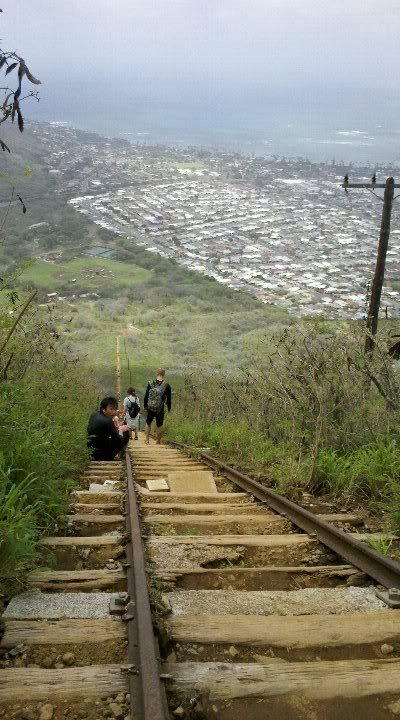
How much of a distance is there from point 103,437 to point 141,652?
22.7 feet

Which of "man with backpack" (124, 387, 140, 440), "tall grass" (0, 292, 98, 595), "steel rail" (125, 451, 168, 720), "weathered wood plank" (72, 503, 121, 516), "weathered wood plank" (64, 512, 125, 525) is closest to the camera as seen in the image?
"steel rail" (125, 451, 168, 720)

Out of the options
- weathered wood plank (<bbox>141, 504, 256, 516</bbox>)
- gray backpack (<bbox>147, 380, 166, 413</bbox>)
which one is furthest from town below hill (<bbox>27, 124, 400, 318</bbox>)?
weathered wood plank (<bbox>141, 504, 256, 516</bbox>)

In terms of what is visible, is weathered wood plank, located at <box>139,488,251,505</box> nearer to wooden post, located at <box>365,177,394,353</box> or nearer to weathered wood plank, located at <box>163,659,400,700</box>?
weathered wood plank, located at <box>163,659,400,700</box>

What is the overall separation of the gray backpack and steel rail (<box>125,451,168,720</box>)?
8011 millimetres

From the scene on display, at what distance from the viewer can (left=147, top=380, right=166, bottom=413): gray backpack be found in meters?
12.0

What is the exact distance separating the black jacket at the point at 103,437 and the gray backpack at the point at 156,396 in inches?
87.4

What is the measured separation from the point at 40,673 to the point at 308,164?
354 feet

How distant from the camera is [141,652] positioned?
102 inches

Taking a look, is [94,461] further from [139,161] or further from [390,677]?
[139,161]

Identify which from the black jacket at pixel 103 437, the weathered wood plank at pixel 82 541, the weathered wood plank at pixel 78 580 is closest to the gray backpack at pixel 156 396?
the black jacket at pixel 103 437

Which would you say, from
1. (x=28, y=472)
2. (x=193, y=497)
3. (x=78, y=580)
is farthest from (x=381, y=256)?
(x=78, y=580)

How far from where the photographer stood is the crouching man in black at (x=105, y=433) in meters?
8.84

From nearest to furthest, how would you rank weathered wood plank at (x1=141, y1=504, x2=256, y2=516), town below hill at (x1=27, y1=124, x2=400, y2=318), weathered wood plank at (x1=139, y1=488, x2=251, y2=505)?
weathered wood plank at (x1=141, y1=504, x2=256, y2=516) < weathered wood plank at (x1=139, y1=488, x2=251, y2=505) < town below hill at (x1=27, y1=124, x2=400, y2=318)

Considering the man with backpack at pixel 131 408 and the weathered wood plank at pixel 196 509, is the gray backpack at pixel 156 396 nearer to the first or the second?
the man with backpack at pixel 131 408
